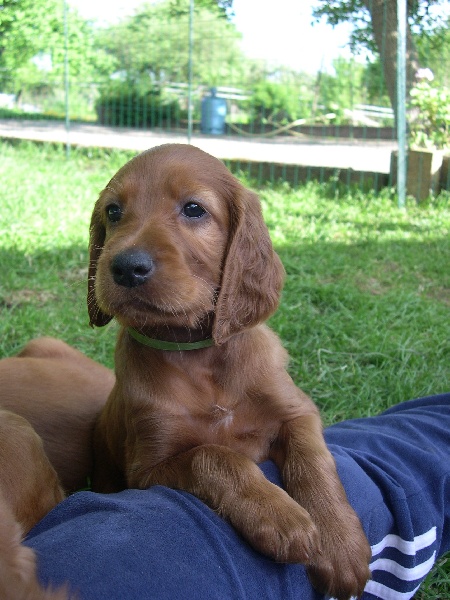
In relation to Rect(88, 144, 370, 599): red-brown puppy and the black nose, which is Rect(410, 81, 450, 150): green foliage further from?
the black nose

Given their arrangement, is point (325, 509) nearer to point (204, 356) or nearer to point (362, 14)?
point (204, 356)

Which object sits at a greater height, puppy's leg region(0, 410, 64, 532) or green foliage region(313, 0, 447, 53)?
green foliage region(313, 0, 447, 53)

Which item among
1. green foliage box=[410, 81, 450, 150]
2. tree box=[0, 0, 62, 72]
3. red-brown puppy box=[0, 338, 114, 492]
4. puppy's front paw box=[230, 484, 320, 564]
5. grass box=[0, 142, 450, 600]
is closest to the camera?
puppy's front paw box=[230, 484, 320, 564]

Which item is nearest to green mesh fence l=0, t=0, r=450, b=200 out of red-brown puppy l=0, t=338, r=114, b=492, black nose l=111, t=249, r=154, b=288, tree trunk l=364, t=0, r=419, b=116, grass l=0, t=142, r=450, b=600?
tree trunk l=364, t=0, r=419, b=116

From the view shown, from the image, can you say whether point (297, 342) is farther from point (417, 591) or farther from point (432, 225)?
point (432, 225)

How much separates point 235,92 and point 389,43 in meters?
6.89

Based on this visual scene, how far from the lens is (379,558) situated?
7.89 feet

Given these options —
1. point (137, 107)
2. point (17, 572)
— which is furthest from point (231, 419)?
point (137, 107)

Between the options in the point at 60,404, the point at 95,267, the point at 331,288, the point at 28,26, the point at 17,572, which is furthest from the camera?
the point at 28,26

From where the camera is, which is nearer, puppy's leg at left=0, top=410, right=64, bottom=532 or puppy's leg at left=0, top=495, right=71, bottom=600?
puppy's leg at left=0, top=495, right=71, bottom=600

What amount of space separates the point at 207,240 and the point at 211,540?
1.04 meters

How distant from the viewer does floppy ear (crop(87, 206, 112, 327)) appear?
2.70 m

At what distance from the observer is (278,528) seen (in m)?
1.95

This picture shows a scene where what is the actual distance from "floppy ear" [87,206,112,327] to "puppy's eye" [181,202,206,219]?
0.39 m
